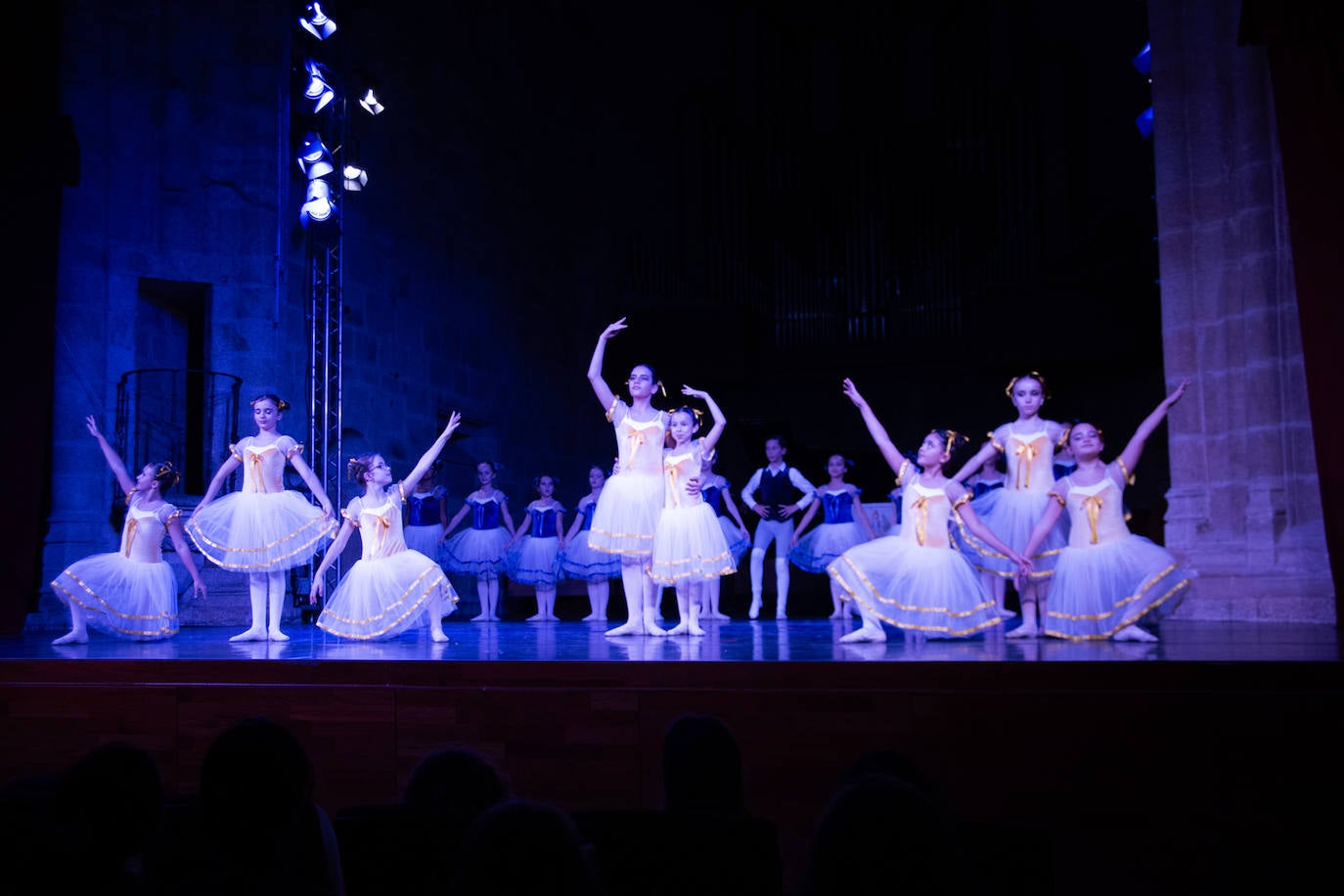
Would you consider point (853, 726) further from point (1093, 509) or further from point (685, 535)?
point (685, 535)

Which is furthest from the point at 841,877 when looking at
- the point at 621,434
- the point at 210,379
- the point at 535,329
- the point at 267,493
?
the point at 535,329

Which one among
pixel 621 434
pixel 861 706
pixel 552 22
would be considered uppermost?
pixel 552 22

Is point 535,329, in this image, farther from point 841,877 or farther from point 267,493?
point 841,877

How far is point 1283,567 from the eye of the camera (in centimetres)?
675

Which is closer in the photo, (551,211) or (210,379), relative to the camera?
(210,379)

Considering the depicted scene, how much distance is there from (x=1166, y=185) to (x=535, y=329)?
917 centimetres

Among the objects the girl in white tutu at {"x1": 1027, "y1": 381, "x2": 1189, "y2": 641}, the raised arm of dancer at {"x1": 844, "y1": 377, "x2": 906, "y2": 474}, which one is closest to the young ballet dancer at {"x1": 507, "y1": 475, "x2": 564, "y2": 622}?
the raised arm of dancer at {"x1": 844, "y1": 377, "x2": 906, "y2": 474}

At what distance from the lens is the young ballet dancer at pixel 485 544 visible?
34.3ft

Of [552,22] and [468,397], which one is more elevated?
[552,22]

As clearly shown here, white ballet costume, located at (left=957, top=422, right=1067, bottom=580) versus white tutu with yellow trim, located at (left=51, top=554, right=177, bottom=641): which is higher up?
white ballet costume, located at (left=957, top=422, right=1067, bottom=580)

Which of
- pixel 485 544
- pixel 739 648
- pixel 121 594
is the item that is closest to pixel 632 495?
pixel 739 648

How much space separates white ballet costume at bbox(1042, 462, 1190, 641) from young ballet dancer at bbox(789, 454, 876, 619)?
368 centimetres

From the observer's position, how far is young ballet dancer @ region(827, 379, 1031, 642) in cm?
550

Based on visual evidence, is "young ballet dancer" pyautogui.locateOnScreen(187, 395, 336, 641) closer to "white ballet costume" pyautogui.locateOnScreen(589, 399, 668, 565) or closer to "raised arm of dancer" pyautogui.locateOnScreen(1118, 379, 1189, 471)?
"white ballet costume" pyautogui.locateOnScreen(589, 399, 668, 565)
